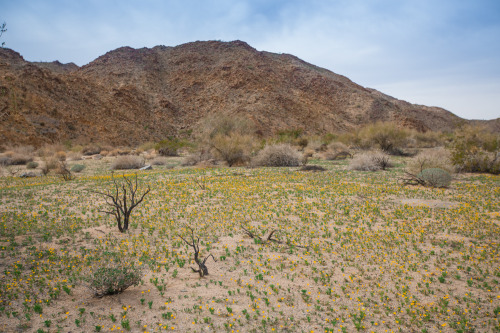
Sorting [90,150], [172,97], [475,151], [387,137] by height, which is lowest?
A: [90,150]

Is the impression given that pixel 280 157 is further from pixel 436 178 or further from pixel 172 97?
pixel 172 97

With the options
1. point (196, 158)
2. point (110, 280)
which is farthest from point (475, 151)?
point (110, 280)

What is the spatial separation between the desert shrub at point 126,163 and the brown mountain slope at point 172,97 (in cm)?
1976

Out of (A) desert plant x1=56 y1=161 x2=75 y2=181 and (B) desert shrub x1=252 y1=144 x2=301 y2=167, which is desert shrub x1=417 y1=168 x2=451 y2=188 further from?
(A) desert plant x1=56 y1=161 x2=75 y2=181

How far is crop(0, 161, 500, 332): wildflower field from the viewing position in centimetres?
472

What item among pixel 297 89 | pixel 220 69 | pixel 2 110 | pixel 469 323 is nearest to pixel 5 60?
pixel 2 110

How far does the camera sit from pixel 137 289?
18.2 ft

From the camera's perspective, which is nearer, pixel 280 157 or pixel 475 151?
pixel 475 151

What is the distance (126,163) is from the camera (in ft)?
80.9

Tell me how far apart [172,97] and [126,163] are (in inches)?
1566

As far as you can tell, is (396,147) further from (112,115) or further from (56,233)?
(112,115)

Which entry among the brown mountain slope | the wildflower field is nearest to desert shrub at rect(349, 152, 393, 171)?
the wildflower field

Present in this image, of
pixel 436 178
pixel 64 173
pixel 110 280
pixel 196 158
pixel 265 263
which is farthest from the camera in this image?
pixel 196 158

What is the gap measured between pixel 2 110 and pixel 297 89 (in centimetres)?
5035
